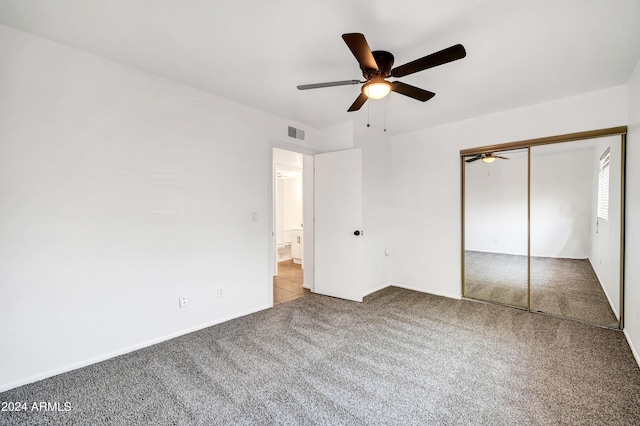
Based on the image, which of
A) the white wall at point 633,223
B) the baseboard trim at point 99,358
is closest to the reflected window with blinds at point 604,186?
the white wall at point 633,223

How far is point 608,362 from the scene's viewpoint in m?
2.29

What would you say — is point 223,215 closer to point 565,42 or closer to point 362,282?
point 362,282

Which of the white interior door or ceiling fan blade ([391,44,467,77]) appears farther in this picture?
the white interior door

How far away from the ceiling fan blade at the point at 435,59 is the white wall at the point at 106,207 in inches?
79.1

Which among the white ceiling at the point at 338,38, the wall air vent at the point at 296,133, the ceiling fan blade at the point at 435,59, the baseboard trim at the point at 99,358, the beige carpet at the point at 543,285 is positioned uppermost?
the white ceiling at the point at 338,38

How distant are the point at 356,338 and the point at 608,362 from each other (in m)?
2.06

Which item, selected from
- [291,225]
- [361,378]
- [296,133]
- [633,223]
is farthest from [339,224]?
[291,225]

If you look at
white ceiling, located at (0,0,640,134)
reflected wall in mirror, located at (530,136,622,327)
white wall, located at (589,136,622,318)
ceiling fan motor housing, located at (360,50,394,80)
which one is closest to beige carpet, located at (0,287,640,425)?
reflected wall in mirror, located at (530,136,622,327)

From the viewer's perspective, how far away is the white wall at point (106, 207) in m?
2.00

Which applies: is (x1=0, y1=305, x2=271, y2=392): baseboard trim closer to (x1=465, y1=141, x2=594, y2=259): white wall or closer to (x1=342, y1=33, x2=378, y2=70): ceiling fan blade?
(x1=342, y1=33, x2=378, y2=70): ceiling fan blade

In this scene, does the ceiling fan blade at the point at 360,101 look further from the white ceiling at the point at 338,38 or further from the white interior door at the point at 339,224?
the white interior door at the point at 339,224

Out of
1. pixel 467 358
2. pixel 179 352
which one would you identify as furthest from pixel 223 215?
pixel 467 358

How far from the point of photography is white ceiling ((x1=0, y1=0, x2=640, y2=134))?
1765 millimetres

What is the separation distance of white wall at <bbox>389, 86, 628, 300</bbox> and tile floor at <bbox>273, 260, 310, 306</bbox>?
161 centimetres
